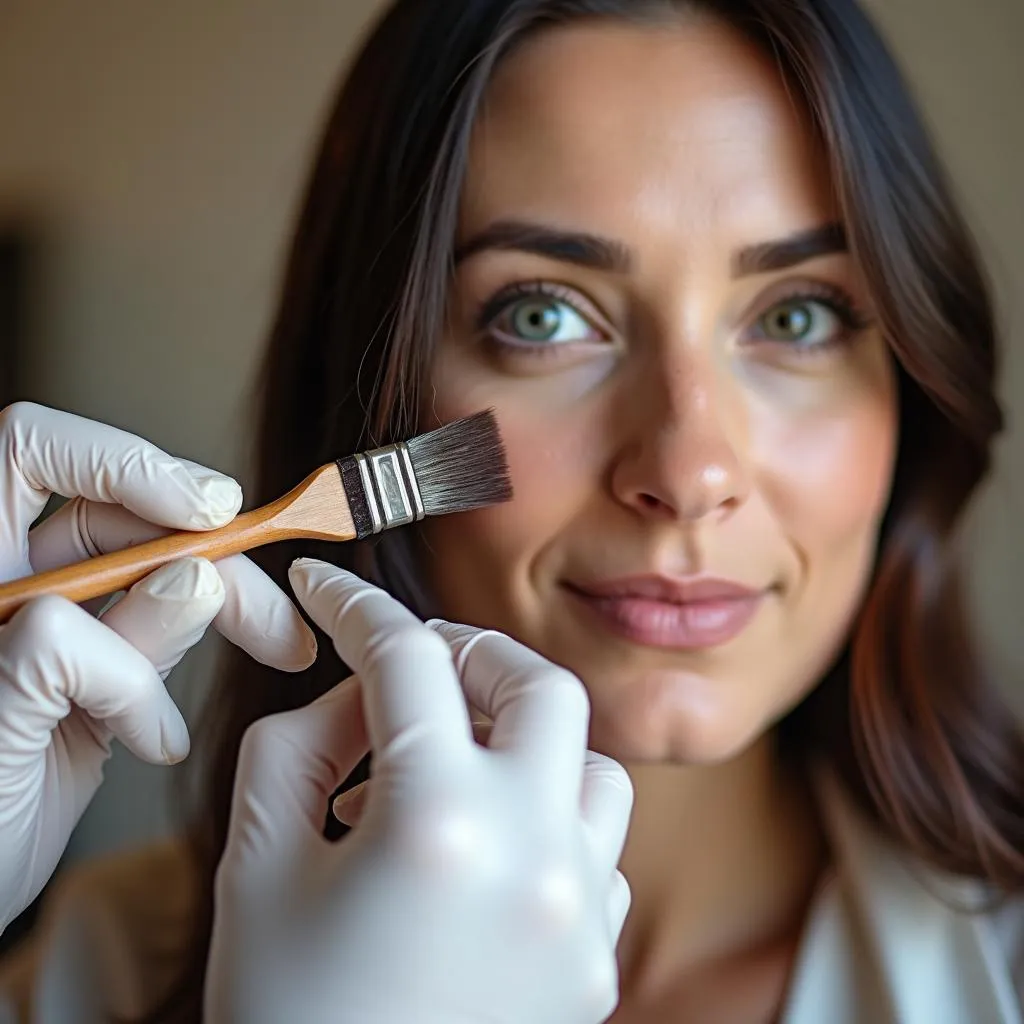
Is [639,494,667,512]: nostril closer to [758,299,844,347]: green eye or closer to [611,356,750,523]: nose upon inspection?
[611,356,750,523]: nose

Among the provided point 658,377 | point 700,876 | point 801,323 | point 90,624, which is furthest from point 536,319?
point 700,876

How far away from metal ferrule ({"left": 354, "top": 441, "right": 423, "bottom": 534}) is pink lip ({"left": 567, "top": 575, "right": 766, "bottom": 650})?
21 cm

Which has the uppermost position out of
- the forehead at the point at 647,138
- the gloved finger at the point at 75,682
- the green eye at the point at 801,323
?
the forehead at the point at 647,138

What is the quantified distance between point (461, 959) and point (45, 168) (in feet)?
5.07

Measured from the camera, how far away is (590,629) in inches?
37.0

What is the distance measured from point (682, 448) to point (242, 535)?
1.10 ft

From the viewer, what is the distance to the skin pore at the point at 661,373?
0.88 meters

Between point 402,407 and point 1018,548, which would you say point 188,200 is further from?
point 1018,548

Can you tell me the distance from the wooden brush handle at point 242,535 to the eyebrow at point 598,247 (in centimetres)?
28

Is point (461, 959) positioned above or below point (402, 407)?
below

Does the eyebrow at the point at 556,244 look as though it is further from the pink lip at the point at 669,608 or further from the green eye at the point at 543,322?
the pink lip at the point at 669,608

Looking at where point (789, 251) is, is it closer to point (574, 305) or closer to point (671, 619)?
point (574, 305)

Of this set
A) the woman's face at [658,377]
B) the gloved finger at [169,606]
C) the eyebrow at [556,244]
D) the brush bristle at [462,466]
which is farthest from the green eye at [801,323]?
the gloved finger at [169,606]

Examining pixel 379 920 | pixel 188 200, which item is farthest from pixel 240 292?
→ pixel 379 920
